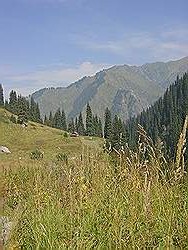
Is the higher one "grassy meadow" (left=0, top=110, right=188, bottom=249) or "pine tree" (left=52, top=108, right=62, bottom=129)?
"grassy meadow" (left=0, top=110, right=188, bottom=249)

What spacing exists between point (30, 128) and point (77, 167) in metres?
86.8

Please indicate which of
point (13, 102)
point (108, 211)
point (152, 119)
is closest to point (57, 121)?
point (13, 102)

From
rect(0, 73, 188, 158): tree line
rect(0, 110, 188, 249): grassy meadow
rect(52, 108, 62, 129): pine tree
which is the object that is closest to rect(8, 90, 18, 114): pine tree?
rect(0, 73, 188, 158): tree line

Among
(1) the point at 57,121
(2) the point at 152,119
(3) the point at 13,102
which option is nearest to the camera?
(3) the point at 13,102

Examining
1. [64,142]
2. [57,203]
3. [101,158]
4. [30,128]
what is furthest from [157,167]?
[30,128]

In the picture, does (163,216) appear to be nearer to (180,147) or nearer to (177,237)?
(177,237)

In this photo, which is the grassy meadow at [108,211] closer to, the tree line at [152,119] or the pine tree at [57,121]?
the tree line at [152,119]

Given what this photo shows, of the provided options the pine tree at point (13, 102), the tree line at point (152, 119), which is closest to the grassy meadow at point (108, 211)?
the tree line at point (152, 119)

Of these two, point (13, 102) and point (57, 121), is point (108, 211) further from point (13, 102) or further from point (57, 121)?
point (57, 121)

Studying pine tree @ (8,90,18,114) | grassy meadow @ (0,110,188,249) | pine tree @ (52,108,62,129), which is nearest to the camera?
grassy meadow @ (0,110,188,249)

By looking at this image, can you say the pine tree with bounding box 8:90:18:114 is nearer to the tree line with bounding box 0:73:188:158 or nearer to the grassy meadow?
the tree line with bounding box 0:73:188:158

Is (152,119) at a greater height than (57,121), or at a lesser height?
lesser

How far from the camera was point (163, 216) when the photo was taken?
429 centimetres

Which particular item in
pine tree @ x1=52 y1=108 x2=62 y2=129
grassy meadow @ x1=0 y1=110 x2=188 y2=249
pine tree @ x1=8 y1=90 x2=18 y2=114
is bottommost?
pine tree @ x1=52 y1=108 x2=62 y2=129
